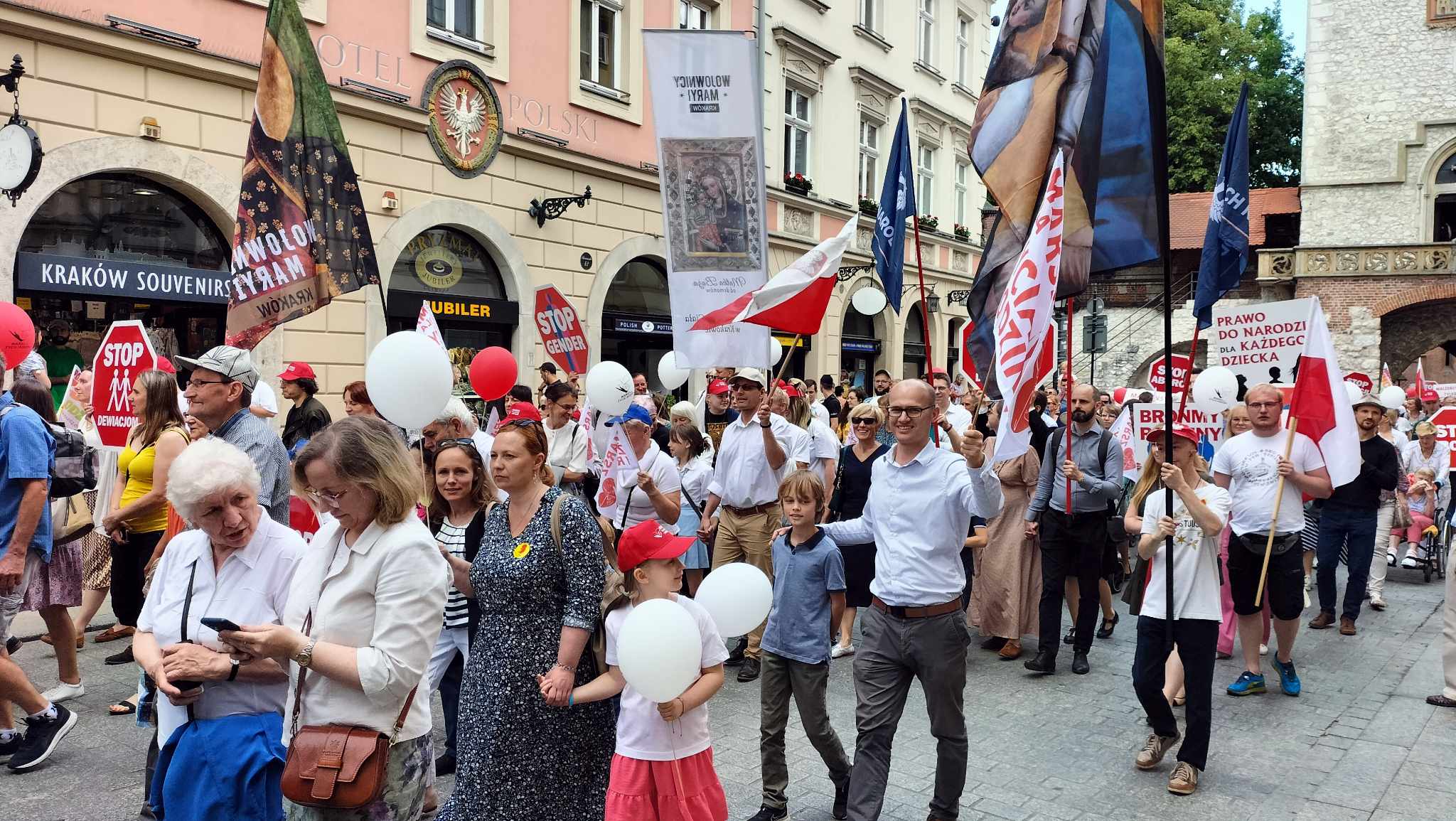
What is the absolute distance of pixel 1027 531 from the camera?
7.68 meters

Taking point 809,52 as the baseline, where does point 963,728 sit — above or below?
below

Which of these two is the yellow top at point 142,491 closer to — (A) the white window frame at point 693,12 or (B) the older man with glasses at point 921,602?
(B) the older man with glasses at point 921,602

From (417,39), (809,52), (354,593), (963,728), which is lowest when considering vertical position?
(963,728)

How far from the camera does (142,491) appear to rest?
20.1 feet

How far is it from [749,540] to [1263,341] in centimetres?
388

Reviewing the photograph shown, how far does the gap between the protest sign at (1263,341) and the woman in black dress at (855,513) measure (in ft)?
8.33

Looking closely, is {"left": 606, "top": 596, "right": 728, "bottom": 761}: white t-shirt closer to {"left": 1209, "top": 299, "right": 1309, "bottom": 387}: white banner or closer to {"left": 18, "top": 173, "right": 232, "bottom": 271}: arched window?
{"left": 1209, "top": 299, "right": 1309, "bottom": 387}: white banner

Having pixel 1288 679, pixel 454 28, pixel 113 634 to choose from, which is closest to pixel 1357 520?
pixel 1288 679

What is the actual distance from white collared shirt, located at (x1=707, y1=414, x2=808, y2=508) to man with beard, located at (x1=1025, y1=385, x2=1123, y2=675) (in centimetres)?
190

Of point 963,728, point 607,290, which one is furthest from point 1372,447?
point 607,290

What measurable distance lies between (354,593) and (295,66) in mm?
4145

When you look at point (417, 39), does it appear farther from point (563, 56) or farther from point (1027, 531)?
point (1027, 531)

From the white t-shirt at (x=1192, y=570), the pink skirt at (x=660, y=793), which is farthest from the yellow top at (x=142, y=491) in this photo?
the white t-shirt at (x=1192, y=570)

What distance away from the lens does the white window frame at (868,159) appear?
2341 centimetres
